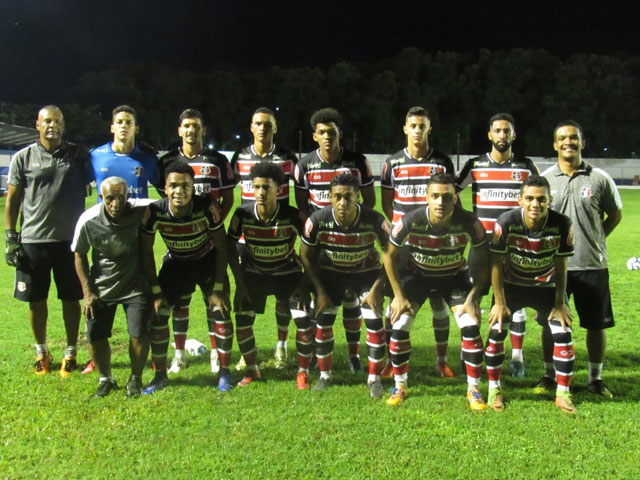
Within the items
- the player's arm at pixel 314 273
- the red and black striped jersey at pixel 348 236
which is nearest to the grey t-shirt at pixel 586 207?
the red and black striped jersey at pixel 348 236

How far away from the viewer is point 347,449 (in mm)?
3654

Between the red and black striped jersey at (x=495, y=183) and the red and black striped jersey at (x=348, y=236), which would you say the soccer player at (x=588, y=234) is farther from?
the red and black striped jersey at (x=348, y=236)

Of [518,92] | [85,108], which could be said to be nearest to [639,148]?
[518,92]

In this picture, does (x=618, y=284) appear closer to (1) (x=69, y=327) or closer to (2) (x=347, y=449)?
(2) (x=347, y=449)

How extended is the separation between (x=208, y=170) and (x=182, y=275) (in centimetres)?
100

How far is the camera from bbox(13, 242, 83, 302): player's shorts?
16.9 feet

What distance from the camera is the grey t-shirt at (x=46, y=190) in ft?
16.8

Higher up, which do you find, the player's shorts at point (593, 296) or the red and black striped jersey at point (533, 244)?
the red and black striped jersey at point (533, 244)

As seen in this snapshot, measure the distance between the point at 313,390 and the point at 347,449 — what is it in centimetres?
106

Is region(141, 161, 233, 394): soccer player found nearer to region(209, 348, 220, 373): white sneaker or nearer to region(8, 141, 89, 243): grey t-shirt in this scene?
region(209, 348, 220, 373): white sneaker

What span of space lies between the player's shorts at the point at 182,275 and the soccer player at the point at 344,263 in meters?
0.78

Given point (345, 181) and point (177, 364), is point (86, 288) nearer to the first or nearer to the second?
point (177, 364)

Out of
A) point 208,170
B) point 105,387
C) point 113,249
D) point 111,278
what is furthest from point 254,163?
point 105,387

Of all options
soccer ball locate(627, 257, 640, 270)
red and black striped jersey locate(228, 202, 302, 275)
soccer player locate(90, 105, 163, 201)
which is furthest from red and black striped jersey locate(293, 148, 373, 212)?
soccer ball locate(627, 257, 640, 270)
